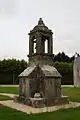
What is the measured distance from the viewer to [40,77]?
13320 millimetres

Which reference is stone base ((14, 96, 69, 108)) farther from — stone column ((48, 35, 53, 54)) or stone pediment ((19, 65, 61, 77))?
stone column ((48, 35, 53, 54))

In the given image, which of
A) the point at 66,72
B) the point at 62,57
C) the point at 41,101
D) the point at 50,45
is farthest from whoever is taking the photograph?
the point at 62,57

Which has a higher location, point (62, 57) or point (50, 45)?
point (62, 57)

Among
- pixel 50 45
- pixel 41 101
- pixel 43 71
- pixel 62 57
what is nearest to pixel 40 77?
pixel 43 71

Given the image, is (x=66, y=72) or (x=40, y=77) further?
(x=66, y=72)

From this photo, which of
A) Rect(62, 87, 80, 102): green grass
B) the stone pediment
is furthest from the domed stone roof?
Rect(62, 87, 80, 102): green grass

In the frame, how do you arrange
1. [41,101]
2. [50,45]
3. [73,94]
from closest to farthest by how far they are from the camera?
[41,101] < [50,45] < [73,94]

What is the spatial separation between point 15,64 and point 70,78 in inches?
436

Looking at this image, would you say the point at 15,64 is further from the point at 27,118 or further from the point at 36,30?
the point at 27,118

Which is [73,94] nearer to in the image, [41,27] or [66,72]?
[41,27]

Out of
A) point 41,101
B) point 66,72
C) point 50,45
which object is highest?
point 50,45

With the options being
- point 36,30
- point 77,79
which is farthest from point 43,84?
point 77,79

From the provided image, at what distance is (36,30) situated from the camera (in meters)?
14.2

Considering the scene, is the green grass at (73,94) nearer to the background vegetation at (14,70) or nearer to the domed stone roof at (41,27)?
the domed stone roof at (41,27)
